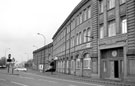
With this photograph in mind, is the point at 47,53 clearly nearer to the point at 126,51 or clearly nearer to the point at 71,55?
the point at 71,55

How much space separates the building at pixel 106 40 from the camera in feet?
84.0

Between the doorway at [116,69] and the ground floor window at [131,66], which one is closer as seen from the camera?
the ground floor window at [131,66]

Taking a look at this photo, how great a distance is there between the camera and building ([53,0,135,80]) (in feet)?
84.0

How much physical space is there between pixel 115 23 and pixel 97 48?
514 cm

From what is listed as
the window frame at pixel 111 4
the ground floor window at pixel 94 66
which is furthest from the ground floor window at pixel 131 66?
the window frame at pixel 111 4

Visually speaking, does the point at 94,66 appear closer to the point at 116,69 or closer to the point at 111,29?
the point at 116,69

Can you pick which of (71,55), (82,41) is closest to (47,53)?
(71,55)

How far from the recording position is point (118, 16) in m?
27.5

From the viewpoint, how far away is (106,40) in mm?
30109

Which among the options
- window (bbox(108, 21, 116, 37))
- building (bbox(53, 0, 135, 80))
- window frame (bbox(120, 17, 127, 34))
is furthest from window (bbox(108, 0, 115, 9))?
window frame (bbox(120, 17, 127, 34))

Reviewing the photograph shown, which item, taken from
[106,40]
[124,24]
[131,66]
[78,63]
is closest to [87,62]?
[78,63]

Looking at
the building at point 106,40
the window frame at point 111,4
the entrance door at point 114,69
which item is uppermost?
the window frame at point 111,4

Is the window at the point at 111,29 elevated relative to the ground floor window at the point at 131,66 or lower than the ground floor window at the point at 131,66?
elevated

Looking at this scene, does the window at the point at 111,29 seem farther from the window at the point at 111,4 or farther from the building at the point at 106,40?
the window at the point at 111,4
